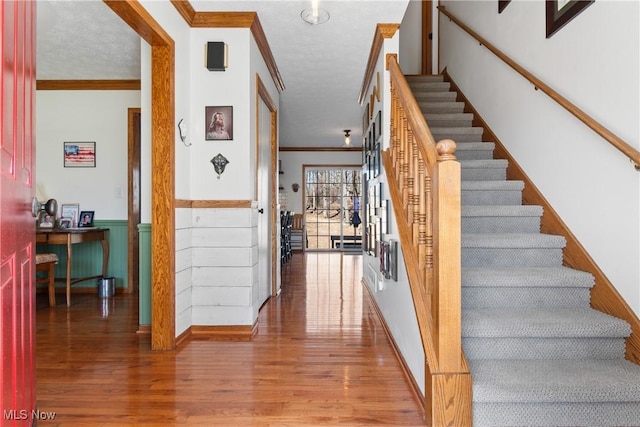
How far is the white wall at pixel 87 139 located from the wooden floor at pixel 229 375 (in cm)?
149

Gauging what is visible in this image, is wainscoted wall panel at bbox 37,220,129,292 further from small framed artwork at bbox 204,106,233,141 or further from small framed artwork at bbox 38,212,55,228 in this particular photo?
small framed artwork at bbox 204,106,233,141

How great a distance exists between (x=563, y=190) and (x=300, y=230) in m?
7.35

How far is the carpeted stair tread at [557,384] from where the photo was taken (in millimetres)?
1630

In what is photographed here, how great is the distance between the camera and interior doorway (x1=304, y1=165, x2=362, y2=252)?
32.0 ft

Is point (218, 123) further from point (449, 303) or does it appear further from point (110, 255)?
point (110, 255)

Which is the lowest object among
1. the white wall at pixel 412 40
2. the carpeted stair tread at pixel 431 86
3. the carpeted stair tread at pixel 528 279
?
the carpeted stair tread at pixel 528 279

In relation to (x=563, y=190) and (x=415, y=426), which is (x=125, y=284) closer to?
(x=415, y=426)

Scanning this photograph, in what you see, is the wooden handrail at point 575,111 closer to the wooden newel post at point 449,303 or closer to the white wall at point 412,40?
the wooden newel post at point 449,303

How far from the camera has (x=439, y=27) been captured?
5.29 meters

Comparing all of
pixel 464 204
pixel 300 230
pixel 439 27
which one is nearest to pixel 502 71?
pixel 464 204

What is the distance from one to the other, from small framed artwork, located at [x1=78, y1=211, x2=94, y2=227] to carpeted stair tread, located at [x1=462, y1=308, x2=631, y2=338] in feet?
14.2

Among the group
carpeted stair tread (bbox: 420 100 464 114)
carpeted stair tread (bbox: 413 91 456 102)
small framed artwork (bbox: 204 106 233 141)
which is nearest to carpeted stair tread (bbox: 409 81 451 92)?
carpeted stair tread (bbox: 413 91 456 102)

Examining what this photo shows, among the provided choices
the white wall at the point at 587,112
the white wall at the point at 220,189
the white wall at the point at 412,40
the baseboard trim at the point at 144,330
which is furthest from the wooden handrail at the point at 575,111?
the baseboard trim at the point at 144,330

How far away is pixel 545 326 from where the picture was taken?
193 centimetres
